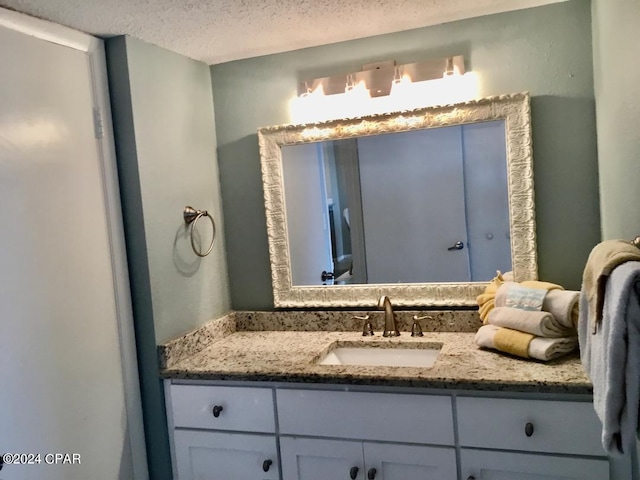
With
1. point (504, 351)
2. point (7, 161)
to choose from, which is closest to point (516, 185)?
point (504, 351)

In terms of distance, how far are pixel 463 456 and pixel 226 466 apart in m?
0.82

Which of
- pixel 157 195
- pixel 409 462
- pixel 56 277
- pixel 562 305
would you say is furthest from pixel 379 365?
pixel 56 277

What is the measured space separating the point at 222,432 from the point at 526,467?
3.26ft

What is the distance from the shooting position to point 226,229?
2396 millimetres

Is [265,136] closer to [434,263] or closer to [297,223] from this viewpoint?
[297,223]

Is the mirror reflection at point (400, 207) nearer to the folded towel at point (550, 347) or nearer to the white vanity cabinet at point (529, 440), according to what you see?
the folded towel at point (550, 347)

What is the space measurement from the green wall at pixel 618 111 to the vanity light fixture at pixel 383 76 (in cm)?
49

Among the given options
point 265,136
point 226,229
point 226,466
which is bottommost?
point 226,466

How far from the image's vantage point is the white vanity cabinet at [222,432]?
1.83m

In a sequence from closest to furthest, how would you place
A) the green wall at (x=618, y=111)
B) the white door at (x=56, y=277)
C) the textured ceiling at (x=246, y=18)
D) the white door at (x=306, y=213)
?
the green wall at (x=618, y=111), the white door at (x=56, y=277), the textured ceiling at (x=246, y=18), the white door at (x=306, y=213)

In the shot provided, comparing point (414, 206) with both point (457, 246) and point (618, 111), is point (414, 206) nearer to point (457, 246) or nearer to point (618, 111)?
point (457, 246)

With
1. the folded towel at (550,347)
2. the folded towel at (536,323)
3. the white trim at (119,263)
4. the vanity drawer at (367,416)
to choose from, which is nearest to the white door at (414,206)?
the folded towel at (536,323)

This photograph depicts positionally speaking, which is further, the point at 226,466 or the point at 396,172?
the point at 396,172

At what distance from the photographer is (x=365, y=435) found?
67.3 inches
